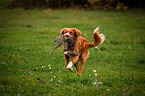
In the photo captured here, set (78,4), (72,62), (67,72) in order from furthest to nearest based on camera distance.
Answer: (78,4)
(67,72)
(72,62)

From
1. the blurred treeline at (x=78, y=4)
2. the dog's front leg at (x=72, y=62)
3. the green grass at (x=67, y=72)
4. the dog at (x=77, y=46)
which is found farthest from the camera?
the blurred treeline at (x=78, y=4)

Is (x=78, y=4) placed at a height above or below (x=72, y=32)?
below

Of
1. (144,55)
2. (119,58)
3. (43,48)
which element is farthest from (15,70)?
(144,55)

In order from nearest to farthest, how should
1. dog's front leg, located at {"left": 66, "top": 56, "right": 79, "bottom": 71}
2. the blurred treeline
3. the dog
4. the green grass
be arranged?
1. the green grass
2. dog's front leg, located at {"left": 66, "top": 56, "right": 79, "bottom": 71}
3. the dog
4. the blurred treeline

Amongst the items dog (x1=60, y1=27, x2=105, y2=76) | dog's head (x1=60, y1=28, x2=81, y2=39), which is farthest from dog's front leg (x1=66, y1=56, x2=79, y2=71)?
dog's head (x1=60, y1=28, x2=81, y2=39)

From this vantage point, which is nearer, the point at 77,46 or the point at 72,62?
the point at 72,62

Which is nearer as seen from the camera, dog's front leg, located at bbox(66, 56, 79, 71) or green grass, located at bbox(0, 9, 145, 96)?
green grass, located at bbox(0, 9, 145, 96)

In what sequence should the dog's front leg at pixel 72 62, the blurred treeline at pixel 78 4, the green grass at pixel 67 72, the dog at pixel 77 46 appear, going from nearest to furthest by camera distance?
the green grass at pixel 67 72
the dog's front leg at pixel 72 62
the dog at pixel 77 46
the blurred treeline at pixel 78 4

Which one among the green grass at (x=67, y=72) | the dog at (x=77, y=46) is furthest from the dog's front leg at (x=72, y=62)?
the green grass at (x=67, y=72)

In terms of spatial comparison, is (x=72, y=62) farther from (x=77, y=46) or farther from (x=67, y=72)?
(x=67, y=72)

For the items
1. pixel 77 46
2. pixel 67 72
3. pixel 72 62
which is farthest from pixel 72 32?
pixel 67 72

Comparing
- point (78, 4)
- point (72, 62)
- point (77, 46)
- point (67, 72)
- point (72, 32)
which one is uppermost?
point (72, 32)

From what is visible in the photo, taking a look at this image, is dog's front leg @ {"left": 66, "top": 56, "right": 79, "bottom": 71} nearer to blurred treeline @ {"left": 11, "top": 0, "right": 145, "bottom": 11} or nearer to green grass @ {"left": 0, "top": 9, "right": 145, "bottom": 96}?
green grass @ {"left": 0, "top": 9, "right": 145, "bottom": 96}

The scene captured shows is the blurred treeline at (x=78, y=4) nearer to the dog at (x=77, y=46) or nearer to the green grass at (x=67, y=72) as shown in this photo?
the green grass at (x=67, y=72)
